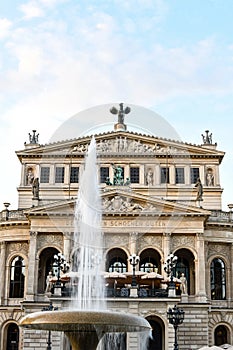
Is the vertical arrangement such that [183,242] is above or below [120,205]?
below

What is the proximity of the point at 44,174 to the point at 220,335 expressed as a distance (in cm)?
2207

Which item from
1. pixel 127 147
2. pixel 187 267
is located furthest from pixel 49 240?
pixel 127 147

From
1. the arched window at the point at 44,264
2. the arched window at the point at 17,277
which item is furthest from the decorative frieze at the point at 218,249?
the arched window at the point at 17,277

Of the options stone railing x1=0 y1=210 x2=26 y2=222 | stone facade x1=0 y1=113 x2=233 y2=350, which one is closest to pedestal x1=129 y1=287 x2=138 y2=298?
stone facade x1=0 y1=113 x2=233 y2=350

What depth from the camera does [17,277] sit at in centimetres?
5106

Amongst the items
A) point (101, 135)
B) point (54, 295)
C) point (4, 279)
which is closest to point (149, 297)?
point (54, 295)

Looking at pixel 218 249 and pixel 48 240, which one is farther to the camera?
pixel 218 249

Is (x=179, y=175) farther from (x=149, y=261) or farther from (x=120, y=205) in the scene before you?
(x=120, y=205)

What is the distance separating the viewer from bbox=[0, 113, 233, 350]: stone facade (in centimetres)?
4562

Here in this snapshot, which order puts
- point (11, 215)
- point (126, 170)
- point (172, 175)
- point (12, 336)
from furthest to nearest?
1. point (172, 175)
2. point (126, 170)
3. point (11, 215)
4. point (12, 336)

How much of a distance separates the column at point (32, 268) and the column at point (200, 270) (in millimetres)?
13022

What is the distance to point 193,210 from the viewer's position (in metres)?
47.6

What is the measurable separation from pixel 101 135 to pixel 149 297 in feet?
64.7

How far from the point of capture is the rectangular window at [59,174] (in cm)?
5600
